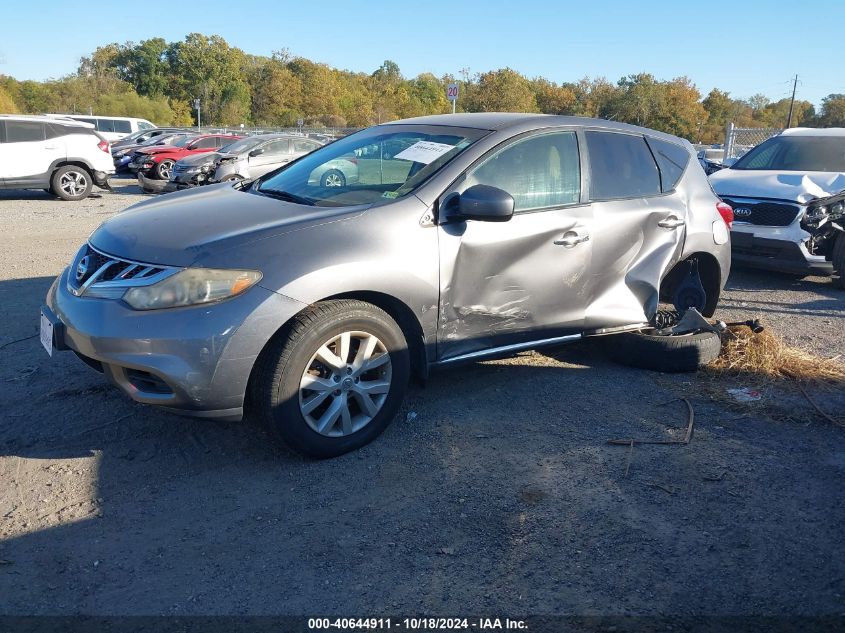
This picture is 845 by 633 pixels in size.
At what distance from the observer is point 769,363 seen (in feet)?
16.4

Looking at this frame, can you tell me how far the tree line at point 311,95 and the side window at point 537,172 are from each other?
44.1 meters

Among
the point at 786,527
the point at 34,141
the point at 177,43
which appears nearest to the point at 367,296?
the point at 786,527

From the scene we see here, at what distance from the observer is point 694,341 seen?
16.0 feet

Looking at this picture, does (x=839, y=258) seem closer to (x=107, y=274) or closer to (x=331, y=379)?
(x=331, y=379)

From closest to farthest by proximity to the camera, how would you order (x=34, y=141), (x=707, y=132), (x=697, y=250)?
(x=697, y=250)
(x=34, y=141)
(x=707, y=132)

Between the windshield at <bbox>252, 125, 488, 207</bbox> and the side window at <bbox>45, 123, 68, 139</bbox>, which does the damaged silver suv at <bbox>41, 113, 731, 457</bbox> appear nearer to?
the windshield at <bbox>252, 125, 488, 207</bbox>

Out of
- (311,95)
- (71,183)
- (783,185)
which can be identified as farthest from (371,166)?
(311,95)

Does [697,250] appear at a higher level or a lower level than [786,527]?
higher

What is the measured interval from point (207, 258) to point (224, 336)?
0.39 metres

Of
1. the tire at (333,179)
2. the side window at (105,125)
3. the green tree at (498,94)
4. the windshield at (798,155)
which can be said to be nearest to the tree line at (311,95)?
the green tree at (498,94)

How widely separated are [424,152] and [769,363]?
2.89m

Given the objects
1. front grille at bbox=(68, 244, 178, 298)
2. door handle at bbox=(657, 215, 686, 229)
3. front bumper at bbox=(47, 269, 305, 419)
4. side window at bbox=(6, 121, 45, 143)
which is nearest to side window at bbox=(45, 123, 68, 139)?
side window at bbox=(6, 121, 45, 143)

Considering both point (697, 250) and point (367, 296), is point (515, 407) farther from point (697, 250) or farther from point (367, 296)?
point (697, 250)

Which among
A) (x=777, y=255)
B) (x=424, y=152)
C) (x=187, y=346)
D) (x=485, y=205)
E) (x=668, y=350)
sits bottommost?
(x=668, y=350)
